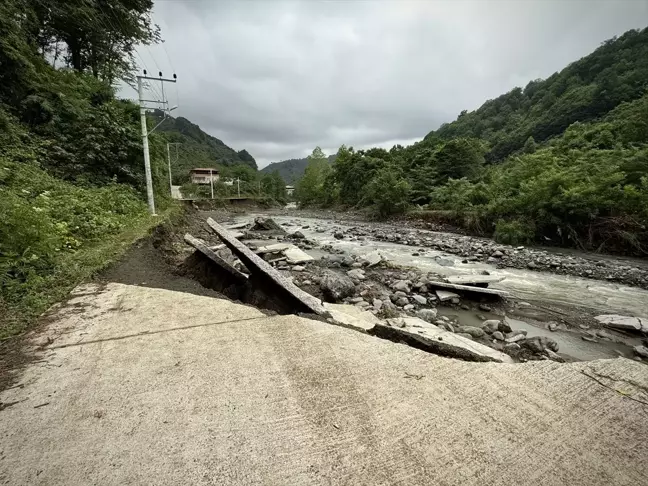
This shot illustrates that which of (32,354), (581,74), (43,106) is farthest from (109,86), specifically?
(581,74)

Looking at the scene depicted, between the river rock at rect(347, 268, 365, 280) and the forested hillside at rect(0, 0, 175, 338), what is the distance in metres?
4.92

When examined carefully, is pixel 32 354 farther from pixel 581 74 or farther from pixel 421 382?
pixel 581 74

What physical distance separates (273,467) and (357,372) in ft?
2.65

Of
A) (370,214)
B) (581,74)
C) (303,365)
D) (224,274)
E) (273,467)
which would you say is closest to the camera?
(273,467)

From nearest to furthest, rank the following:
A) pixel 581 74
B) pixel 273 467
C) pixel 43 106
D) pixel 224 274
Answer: pixel 273 467 < pixel 224 274 < pixel 43 106 < pixel 581 74

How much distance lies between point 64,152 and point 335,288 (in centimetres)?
1074

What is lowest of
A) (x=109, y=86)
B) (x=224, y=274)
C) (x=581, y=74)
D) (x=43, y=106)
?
(x=224, y=274)

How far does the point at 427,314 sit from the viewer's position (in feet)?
15.5

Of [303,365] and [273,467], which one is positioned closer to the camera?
[273,467]

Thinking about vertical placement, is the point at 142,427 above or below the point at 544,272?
above

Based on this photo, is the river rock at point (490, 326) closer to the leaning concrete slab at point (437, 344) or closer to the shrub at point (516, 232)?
the leaning concrete slab at point (437, 344)

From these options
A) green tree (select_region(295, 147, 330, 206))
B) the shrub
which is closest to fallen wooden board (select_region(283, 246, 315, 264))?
the shrub

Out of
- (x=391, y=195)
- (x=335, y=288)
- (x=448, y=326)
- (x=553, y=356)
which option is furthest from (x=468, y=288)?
(x=391, y=195)

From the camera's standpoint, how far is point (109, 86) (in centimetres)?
1248
